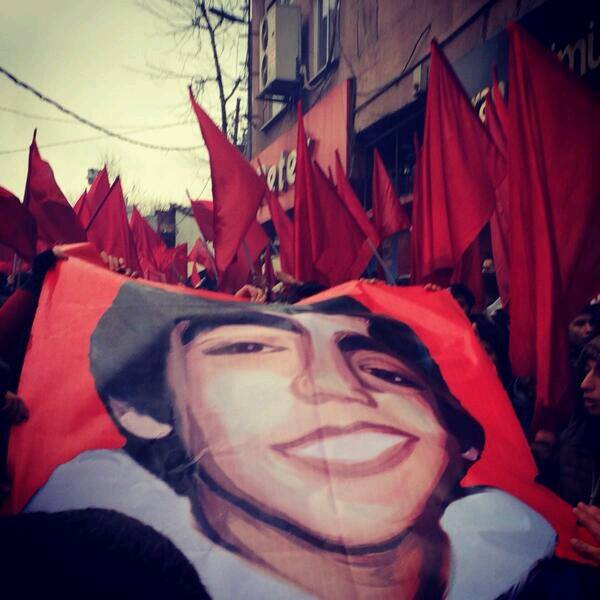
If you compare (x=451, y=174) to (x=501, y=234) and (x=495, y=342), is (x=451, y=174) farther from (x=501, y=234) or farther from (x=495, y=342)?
(x=495, y=342)

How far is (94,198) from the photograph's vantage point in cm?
704

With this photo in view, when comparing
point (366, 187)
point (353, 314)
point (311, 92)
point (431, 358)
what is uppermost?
point (311, 92)

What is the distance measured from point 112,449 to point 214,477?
0.97ft

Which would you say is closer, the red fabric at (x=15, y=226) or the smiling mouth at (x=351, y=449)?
the smiling mouth at (x=351, y=449)

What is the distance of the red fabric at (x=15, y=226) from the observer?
4.08 metres

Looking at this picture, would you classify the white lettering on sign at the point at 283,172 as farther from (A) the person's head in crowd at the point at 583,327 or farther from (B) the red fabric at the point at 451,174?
(A) the person's head in crowd at the point at 583,327

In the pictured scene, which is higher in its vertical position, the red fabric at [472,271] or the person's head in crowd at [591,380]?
the red fabric at [472,271]

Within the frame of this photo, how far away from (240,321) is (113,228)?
4.76m

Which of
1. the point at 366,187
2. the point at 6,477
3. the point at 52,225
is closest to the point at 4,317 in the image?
the point at 6,477

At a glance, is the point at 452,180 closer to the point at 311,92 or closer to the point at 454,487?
the point at 454,487

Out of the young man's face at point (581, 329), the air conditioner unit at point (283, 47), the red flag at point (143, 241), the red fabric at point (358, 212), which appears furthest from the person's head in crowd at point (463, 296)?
the air conditioner unit at point (283, 47)

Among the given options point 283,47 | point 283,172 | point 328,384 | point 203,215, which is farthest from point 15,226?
point 283,47

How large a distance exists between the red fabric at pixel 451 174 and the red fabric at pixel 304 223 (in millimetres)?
1239

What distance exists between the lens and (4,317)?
6.97ft
